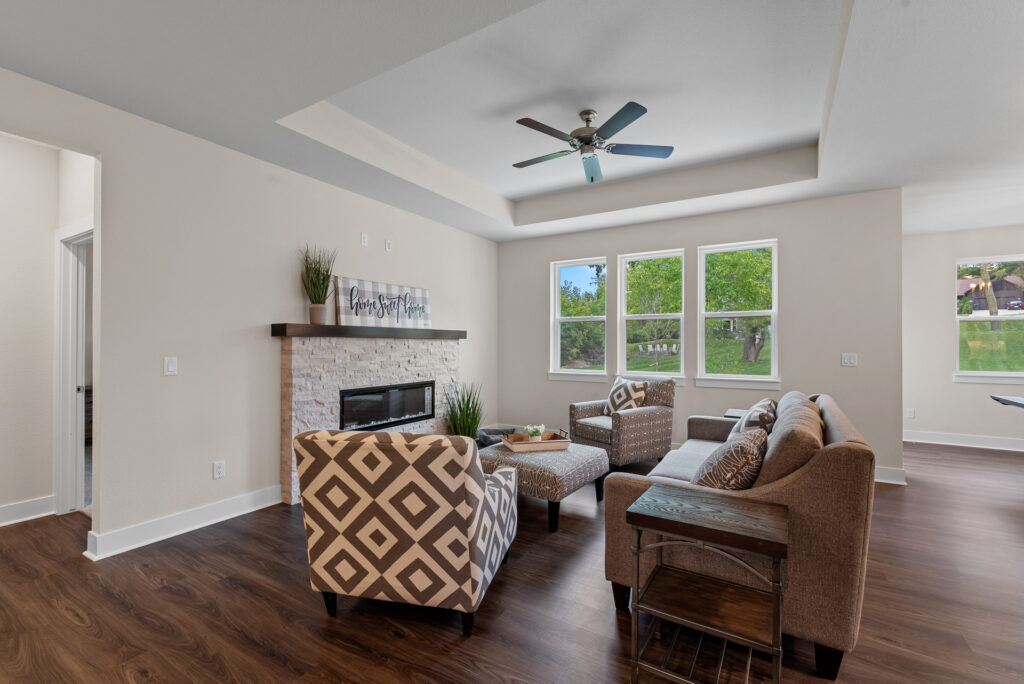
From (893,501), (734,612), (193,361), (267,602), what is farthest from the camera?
(893,501)

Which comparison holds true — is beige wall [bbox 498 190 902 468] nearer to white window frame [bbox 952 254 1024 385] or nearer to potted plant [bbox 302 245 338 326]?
white window frame [bbox 952 254 1024 385]

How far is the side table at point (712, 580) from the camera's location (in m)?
1.50

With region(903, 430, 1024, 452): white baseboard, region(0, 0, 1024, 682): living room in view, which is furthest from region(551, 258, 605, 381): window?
region(903, 430, 1024, 452): white baseboard

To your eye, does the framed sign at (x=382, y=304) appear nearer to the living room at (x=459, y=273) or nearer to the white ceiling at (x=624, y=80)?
the living room at (x=459, y=273)

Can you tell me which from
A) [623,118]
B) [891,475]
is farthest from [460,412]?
[891,475]

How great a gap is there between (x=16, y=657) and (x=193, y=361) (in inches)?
67.9

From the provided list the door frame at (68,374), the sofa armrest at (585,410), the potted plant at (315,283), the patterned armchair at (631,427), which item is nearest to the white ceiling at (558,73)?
the potted plant at (315,283)

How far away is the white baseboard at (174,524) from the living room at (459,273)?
0.07 ft

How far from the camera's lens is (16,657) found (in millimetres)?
1848

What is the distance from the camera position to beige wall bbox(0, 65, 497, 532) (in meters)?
2.73

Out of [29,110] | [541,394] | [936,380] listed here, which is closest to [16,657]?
[29,110]

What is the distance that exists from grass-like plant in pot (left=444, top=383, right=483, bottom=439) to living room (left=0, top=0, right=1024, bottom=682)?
1.00 ft

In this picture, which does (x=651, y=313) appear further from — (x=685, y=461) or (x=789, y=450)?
(x=789, y=450)

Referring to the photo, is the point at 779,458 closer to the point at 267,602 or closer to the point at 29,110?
the point at 267,602
